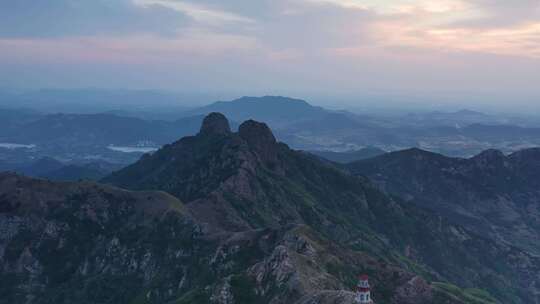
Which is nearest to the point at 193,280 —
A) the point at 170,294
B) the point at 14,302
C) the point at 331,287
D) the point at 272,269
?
the point at 170,294

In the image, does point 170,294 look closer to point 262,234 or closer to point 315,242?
point 262,234

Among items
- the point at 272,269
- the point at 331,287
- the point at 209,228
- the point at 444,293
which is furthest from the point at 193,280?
the point at 444,293

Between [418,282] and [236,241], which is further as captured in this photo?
[236,241]

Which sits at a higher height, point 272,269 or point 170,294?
point 272,269

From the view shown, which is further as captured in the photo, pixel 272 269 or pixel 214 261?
pixel 214 261

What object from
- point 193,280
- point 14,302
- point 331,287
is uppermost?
point 331,287

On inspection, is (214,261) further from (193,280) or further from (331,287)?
(331,287)

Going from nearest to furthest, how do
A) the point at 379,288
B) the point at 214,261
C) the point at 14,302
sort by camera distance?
the point at 379,288
the point at 214,261
the point at 14,302

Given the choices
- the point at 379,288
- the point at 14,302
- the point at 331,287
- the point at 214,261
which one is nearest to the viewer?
the point at 331,287

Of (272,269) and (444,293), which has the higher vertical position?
(272,269)
